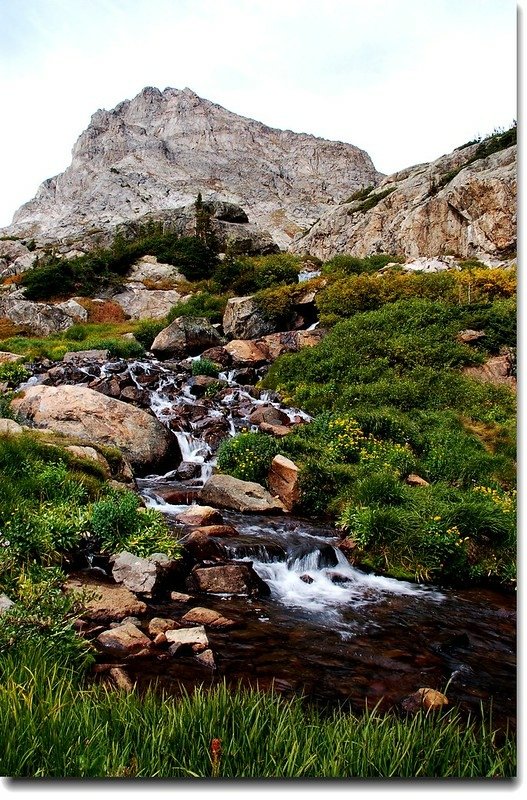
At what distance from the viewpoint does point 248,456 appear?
35.3ft

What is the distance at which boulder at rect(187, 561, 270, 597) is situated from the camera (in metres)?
5.98

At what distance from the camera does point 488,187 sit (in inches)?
1241

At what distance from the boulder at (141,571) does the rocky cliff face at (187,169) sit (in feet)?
279

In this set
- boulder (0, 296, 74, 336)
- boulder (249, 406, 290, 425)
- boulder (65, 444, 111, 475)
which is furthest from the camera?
boulder (0, 296, 74, 336)

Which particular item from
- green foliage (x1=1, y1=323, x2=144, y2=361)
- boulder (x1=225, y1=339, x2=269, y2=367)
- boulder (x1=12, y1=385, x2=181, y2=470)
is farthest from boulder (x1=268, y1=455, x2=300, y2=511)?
green foliage (x1=1, y1=323, x2=144, y2=361)

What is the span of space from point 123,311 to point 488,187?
79.2 feet

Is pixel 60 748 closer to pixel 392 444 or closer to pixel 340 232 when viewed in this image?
pixel 392 444

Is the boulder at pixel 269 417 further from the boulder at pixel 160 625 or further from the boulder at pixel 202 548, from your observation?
the boulder at pixel 160 625

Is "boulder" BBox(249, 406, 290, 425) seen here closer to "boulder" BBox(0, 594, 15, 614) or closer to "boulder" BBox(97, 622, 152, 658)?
"boulder" BBox(97, 622, 152, 658)

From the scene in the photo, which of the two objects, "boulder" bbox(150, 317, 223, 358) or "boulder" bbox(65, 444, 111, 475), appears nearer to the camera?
"boulder" bbox(65, 444, 111, 475)

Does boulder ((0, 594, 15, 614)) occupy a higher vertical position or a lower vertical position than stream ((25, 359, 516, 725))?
higher

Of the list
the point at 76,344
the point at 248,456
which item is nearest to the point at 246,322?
the point at 76,344

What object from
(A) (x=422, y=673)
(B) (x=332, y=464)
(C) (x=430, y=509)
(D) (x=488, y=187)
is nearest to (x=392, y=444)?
(B) (x=332, y=464)

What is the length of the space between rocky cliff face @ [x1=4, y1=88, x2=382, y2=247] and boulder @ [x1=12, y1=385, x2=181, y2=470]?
78710mm
